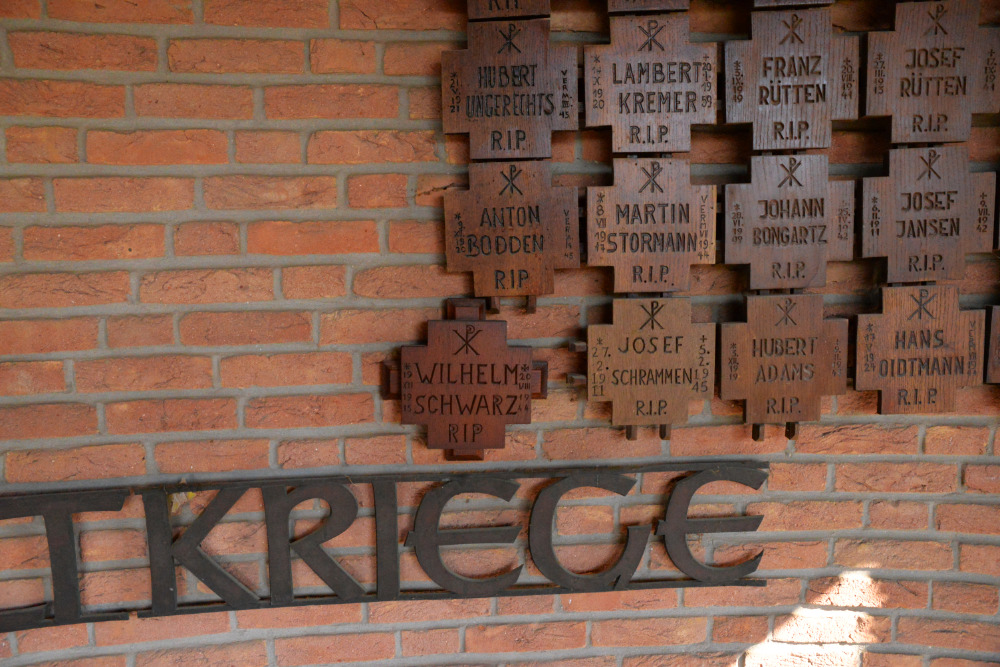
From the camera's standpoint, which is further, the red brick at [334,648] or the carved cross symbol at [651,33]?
the red brick at [334,648]

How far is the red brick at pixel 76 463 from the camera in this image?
1124mm

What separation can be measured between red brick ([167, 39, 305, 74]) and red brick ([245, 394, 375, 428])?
0.68 m

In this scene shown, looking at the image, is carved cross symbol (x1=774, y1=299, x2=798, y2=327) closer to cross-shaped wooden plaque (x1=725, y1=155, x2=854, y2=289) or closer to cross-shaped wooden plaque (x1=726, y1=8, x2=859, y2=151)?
cross-shaped wooden plaque (x1=725, y1=155, x2=854, y2=289)

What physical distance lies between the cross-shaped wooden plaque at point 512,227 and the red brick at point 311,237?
0.18m

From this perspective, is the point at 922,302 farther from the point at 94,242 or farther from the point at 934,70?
the point at 94,242

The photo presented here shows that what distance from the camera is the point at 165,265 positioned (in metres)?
1.12

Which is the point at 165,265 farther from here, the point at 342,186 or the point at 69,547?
the point at 69,547

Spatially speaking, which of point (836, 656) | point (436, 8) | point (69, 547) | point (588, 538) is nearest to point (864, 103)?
point (436, 8)

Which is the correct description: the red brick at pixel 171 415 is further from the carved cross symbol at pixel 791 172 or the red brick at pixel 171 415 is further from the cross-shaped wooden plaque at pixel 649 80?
the carved cross symbol at pixel 791 172

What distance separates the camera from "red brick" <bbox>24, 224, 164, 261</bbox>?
1095mm

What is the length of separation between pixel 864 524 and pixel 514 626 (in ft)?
2.73

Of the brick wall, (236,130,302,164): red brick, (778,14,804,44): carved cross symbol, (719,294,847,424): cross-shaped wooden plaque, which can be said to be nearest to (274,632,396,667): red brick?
the brick wall

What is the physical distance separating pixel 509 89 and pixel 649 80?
28cm

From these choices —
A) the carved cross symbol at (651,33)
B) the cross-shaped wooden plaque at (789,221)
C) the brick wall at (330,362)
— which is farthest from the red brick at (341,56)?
the cross-shaped wooden plaque at (789,221)
